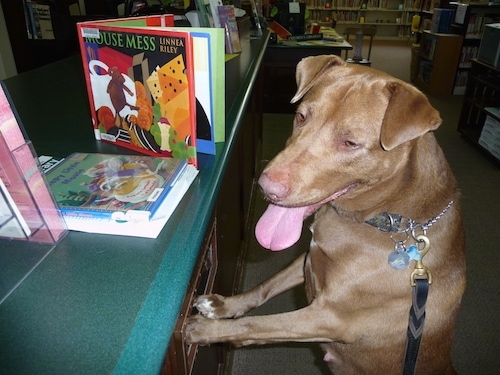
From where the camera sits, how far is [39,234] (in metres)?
0.69

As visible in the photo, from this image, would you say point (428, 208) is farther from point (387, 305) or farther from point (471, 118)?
point (471, 118)

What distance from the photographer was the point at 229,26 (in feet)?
7.52

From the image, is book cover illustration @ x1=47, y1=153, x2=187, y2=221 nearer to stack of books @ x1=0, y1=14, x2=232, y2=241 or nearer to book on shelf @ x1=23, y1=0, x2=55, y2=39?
stack of books @ x1=0, y1=14, x2=232, y2=241

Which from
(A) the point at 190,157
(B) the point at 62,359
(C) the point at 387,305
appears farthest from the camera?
(C) the point at 387,305

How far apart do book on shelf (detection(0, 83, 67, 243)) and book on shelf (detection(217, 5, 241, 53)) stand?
1.77 meters

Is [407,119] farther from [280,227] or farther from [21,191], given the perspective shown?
[21,191]

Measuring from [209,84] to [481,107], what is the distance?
4.23 meters

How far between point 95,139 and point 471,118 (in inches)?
188

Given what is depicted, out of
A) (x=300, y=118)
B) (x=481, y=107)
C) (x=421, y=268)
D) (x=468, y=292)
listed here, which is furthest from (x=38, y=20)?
(x=481, y=107)

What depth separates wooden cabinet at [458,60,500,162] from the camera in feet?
13.1

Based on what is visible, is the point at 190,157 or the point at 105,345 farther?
the point at 190,157

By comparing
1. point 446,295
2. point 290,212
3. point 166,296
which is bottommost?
point 446,295

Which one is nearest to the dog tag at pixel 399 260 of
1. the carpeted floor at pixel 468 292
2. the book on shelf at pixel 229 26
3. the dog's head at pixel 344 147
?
the dog's head at pixel 344 147

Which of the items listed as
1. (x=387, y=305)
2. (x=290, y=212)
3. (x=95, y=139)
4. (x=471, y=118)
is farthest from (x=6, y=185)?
(x=471, y=118)
